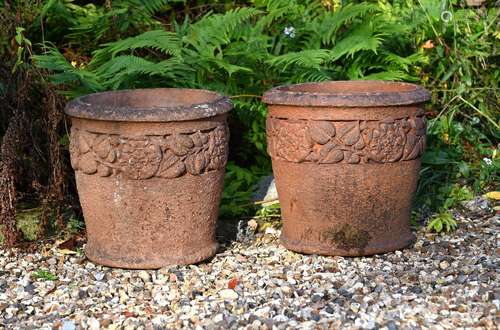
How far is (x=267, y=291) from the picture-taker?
4.30 meters

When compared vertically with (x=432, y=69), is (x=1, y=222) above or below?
below

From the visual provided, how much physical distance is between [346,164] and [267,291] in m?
0.84

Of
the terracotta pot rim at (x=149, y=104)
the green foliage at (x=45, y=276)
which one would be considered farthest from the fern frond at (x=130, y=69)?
the green foliage at (x=45, y=276)

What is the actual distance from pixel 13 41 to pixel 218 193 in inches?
74.1

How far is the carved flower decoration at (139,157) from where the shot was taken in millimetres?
4406

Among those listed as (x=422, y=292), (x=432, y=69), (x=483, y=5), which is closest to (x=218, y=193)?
(x=422, y=292)

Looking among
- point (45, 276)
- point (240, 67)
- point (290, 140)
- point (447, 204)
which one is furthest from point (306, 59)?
point (45, 276)

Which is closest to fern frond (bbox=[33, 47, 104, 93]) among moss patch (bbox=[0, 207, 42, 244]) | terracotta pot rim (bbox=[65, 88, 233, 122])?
terracotta pot rim (bbox=[65, 88, 233, 122])

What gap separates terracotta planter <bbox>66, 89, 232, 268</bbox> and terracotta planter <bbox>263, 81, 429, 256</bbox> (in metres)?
0.37

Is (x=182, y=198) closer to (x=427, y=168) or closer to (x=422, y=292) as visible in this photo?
(x=422, y=292)

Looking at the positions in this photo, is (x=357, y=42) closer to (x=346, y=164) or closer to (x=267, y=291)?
(x=346, y=164)

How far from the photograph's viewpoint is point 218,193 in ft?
15.6

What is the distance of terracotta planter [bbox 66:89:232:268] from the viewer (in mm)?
4410

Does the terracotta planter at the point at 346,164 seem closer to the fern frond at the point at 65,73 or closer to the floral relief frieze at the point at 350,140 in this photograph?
the floral relief frieze at the point at 350,140
